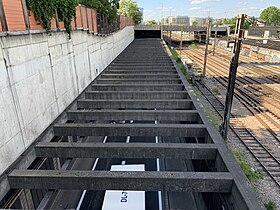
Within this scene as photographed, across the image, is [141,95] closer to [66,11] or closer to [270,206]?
[66,11]

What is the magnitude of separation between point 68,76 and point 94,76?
629cm

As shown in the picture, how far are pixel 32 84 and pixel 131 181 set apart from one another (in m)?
6.31

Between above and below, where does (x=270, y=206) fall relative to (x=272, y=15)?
below

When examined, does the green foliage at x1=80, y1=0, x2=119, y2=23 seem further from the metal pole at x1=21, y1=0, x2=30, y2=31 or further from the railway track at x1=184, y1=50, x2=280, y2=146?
the railway track at x1=184, y1=50, x2=280, y2=146

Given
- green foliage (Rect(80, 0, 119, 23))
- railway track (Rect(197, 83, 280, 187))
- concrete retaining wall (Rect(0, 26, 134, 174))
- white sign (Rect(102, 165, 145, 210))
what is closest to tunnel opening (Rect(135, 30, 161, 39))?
green foliage (Rect(80, 0, 119, 23))

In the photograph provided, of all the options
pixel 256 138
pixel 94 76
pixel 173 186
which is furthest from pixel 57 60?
pixel 256 138

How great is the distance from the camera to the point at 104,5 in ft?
84.4

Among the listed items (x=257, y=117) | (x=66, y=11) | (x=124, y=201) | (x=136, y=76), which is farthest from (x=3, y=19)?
(x=257, y=117)

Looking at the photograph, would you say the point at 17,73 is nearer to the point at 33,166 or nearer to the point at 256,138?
the point at 33,166

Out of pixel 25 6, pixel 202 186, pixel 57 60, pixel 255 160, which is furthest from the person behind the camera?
pixel 255 160

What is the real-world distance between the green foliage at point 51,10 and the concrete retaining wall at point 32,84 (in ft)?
2.31

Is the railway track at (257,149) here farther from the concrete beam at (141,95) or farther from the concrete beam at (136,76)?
the concrete beam at (136,76)

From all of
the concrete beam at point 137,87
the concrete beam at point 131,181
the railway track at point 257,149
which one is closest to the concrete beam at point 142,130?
the concrete beam at point 131,181

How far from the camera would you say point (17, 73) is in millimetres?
8883
